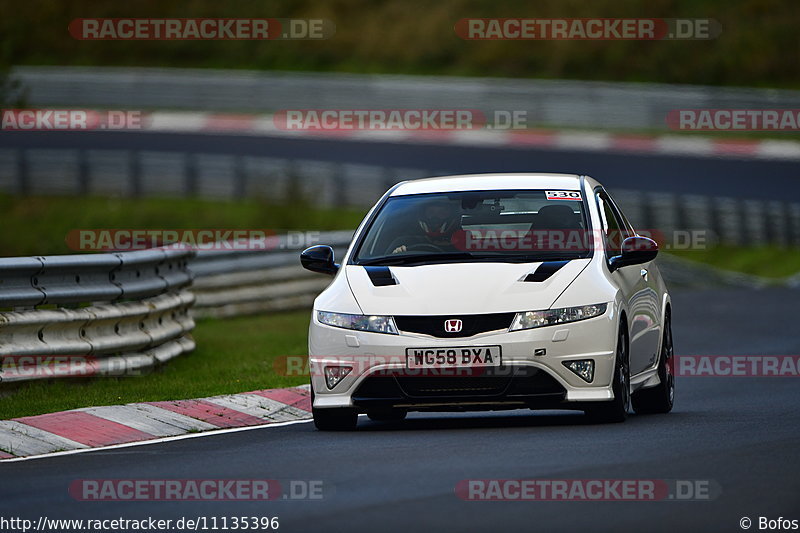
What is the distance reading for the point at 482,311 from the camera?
1009 centimetres

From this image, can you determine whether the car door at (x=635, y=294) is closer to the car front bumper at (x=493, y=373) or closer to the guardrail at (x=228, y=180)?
the car front bumper at (x=493, y=373)

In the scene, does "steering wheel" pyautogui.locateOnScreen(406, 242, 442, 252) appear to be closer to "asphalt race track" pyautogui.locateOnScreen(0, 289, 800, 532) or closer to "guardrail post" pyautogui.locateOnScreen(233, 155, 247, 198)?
"asphalt race track" pyautogui.locateOnScreen(0, 289, 800, 532)

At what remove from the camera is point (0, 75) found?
2152 centimetres

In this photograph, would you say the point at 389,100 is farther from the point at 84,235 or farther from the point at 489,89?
the point at 84,235

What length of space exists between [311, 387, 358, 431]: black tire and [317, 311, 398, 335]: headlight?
0.48m

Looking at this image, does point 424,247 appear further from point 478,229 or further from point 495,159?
point 495,159

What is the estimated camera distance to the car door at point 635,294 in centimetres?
1102

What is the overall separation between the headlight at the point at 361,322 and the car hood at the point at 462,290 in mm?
43

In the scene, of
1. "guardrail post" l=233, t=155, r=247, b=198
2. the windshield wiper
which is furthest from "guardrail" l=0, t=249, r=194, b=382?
"guardrail post" l=233, t=155, r=247, b=198

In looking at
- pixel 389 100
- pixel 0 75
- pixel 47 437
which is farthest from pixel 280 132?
pixel 47 437

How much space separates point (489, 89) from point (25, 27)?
17073mm

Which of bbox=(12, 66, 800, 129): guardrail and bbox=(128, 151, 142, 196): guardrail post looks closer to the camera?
bbox=(128, 151, 142, 196): guardrail post

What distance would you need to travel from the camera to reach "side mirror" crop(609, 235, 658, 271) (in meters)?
10.9

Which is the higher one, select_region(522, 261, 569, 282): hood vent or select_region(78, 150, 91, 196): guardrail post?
select_region(78, 150, 91, 196): guardrail post
